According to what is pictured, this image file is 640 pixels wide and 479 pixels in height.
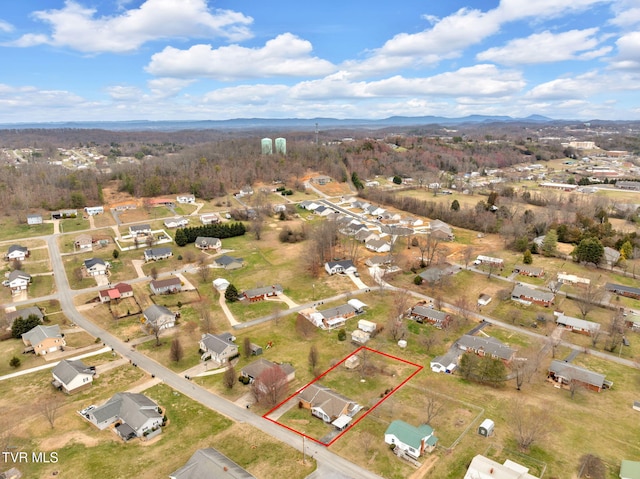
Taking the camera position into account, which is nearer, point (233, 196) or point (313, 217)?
point (313, 217)

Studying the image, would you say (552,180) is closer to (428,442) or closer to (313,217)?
(313,217)

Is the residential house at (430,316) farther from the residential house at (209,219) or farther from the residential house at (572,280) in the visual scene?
the residential house at (209,219)

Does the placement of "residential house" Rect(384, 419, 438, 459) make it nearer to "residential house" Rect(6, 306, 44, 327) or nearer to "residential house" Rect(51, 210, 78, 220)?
"residential house" Rect(6, 306, 44, 327)

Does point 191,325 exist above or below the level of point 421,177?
below

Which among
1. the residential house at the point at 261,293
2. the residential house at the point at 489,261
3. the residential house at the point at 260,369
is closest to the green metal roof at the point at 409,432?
the residential house at the point at 260,369

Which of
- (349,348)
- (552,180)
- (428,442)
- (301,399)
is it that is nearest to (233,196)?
(349,348)

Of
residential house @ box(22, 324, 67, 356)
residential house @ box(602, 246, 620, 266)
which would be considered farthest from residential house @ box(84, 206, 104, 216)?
residential house @ box(602, 246, 620, 266)

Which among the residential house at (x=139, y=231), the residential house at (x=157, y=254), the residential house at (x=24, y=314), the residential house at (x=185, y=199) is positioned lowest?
the residential house at (x=24, y=314)
